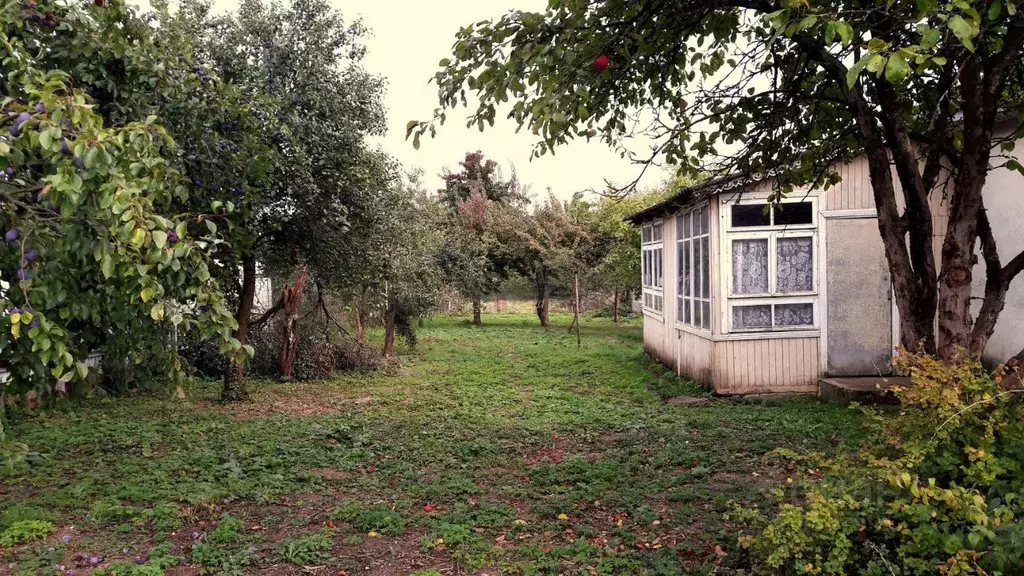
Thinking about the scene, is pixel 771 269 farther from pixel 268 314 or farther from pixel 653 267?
pixel 268 314

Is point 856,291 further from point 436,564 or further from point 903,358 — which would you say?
point 436,564

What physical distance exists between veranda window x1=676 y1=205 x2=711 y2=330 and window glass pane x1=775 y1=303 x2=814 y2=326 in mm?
987

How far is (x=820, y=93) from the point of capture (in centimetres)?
519

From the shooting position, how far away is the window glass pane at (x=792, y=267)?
1015 cm

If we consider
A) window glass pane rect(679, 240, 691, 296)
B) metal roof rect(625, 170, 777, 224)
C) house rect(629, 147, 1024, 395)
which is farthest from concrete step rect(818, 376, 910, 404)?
metal roof rect(625, 170, 777, 224)

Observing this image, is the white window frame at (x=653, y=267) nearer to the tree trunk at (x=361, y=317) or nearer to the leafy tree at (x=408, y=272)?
the leafy tree at (x=408, y=272)

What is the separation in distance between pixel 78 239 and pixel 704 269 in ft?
30.6

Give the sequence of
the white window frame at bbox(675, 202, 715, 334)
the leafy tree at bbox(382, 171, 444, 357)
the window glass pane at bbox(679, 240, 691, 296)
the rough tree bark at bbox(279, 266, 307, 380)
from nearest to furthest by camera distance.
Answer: the white window frame at bbox(675, 202, 715, 334)
the window glass pane at bbox(679, 240, 691, 296)
the rough tree bark at bbox(279, 266, 307, 380)
the leafy tree at bbox(382, 171, 444, 357)

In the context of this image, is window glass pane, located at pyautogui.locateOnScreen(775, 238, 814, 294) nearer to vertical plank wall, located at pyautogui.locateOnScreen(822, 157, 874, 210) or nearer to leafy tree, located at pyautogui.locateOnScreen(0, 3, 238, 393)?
vertical plank wall, located at pyautogui.locateOnScreen(822, 157, 874, 210)

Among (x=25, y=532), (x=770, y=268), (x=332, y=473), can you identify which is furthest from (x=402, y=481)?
(x=770, y=268)

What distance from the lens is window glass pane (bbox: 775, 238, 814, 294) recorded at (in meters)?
10.1

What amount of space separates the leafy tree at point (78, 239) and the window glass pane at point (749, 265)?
8243 mm

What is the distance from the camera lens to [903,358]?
371 centimetres

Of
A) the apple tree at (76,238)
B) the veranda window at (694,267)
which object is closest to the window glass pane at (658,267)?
the veranda window at (694,267)
